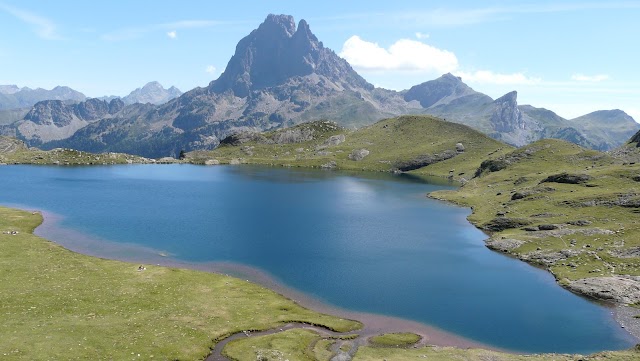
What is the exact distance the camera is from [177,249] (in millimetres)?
107125

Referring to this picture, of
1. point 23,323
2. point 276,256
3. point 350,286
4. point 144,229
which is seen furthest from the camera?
point 144,229

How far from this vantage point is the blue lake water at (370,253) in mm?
71625

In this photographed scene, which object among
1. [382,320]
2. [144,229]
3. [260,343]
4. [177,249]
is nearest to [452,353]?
[382,320]

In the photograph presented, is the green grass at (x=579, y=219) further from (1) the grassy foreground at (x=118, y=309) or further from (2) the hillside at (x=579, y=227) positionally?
(1) the grassy foreground at (x=118, y=309)

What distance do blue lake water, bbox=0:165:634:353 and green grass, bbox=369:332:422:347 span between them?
7.42 metres

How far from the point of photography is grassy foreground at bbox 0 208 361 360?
52.4 m

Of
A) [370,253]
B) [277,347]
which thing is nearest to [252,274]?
[370,253]

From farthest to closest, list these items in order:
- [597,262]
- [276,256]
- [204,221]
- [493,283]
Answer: [204,221], [276,256], [597,262], [493,283]

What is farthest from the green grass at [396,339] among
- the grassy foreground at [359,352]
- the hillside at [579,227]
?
the hillside at [579,227]

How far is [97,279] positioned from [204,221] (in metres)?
60.7

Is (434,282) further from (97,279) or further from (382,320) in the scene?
(97,279)

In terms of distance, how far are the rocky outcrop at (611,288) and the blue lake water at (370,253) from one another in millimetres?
3171

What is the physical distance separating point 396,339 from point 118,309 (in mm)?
42136

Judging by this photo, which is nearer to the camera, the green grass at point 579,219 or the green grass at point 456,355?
the green grass at point 456,355
